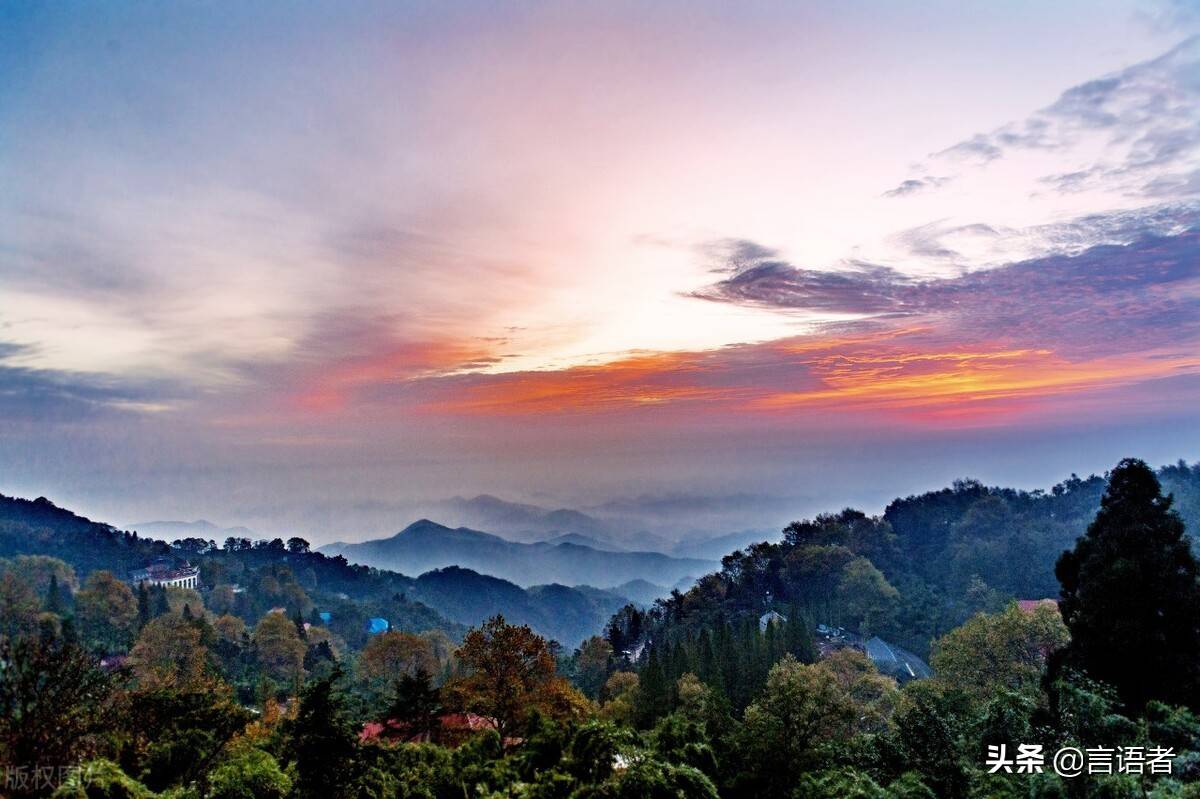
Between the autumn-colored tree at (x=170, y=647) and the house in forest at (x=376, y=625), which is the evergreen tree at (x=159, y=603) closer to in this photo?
the autumn-colored tree at (x=170, y=647)

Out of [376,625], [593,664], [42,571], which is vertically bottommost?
[376,625]

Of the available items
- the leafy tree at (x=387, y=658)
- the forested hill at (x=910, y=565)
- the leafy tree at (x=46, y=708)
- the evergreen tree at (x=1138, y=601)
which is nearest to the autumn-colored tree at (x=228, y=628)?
the leafy tree at (x=387, y=658)

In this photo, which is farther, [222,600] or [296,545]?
[296,545]

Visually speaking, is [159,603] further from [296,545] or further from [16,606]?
[296,545]

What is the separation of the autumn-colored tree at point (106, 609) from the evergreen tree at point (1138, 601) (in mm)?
57447

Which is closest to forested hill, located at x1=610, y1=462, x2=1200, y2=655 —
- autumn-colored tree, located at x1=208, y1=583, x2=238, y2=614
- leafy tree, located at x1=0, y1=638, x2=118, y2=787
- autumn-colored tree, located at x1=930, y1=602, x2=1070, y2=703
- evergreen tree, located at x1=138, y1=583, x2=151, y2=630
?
autumn-colored tree, located at x1=930, y1=602, x2=1070, y2=703

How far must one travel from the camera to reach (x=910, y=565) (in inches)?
2525

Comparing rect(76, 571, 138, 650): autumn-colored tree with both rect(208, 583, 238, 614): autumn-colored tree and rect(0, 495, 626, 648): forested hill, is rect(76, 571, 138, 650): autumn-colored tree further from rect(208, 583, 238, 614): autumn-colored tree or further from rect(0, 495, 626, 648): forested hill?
rect(208, 583, 238, 614): autumn-colored tree

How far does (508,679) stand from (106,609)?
159ft

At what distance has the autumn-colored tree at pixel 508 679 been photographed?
62.5ft

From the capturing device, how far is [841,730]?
18.1 metres

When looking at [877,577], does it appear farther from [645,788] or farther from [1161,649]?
[645,788]

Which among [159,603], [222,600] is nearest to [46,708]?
[159,603]

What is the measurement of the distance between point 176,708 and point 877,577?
5221 cm
